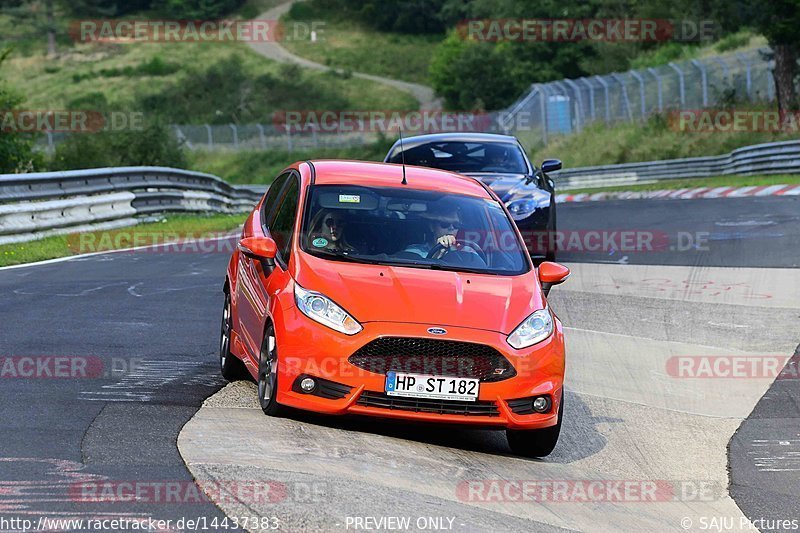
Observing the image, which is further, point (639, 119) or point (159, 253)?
point (639, 119)

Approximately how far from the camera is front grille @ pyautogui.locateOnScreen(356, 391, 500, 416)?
757 cm

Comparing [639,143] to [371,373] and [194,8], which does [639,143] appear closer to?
[371,373]

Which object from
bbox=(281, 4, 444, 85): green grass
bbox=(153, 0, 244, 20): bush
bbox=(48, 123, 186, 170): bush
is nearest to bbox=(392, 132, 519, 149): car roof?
bbox=(48, 123, 186, 170): bush

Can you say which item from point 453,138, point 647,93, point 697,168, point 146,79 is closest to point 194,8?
point 146,79

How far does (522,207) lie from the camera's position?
16094mm

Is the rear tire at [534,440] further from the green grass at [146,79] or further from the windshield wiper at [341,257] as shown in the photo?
the green grass at [146,79]

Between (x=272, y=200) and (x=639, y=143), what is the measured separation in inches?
1388

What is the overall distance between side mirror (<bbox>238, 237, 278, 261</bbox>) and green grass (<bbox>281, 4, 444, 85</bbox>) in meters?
101

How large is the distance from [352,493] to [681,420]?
144 inches

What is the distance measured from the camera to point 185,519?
585 cm

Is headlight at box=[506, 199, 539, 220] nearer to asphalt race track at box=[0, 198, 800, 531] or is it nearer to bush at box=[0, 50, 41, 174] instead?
asphalt race track at box=[0, 198, 800, 531]

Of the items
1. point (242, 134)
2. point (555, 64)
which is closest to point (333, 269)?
point (242, 134)

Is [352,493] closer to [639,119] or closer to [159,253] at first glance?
[159,253]

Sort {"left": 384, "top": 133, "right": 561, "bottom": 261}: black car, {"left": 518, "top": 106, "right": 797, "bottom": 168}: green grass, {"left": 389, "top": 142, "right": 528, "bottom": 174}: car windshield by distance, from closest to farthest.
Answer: {"left": 384, "top": 133, "right": 561, "bottom": 261}: black car → {"left": 389, "top": 142, "right": 528, "bottom": 174}: car windshield → {"left": 518, "top": 106, "right": 797, "bottom": 168}: green grass
